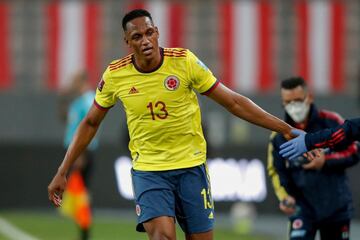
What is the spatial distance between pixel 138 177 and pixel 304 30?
14342 millimetres

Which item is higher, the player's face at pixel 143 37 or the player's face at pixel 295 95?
the player's face at pixel 143 37

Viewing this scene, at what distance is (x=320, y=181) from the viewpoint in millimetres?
11078

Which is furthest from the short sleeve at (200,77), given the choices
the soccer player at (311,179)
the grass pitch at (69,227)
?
the grass pitch at (69,227)

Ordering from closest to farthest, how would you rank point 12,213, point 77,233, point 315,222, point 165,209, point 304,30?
point 165,209 → point 315,222 → point 77,233 → point 12,213 → point 304,30

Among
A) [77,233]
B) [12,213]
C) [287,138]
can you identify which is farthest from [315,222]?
[12,213]

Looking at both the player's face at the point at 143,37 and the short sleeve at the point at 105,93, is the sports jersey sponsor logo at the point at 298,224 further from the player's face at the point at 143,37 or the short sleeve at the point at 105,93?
the player's face at the point at 143,37

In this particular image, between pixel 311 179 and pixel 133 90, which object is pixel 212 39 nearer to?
pixel 311 179

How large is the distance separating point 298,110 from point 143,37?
1.77 meters

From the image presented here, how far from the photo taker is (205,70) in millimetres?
9977

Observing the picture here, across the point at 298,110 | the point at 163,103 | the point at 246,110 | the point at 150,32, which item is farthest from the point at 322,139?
the point at 150,32

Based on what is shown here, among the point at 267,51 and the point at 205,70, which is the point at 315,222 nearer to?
the point at 205,70

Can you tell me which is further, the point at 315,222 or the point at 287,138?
the point at 315,222

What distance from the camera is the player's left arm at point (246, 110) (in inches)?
394

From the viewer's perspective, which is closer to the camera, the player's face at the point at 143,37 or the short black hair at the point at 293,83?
the player's face at the point at 143,37
